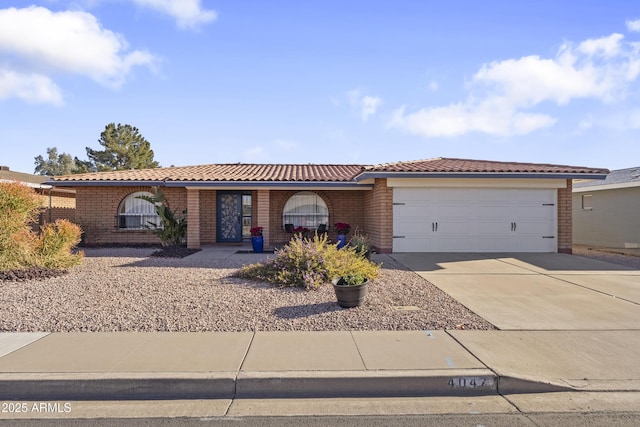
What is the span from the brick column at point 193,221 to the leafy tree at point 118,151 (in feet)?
86.1

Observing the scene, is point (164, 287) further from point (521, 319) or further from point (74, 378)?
point (521, 319)

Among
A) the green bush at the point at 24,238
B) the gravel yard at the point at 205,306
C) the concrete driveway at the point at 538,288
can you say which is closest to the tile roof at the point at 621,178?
the concrete driveway at the point at 538,288

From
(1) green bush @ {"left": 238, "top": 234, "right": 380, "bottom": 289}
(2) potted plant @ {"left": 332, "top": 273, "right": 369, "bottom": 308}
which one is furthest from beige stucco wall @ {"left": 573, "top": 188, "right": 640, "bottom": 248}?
(2) potted plant @ {"left": 332, "top": 273, "right": 369, "bottom": 308}

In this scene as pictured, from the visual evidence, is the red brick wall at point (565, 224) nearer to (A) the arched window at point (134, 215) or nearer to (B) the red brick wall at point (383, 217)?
(B) the red brick wall at point (383, 217)

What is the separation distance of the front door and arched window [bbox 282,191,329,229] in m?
1.93

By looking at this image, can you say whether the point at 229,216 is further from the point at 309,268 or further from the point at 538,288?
the point at 538,288

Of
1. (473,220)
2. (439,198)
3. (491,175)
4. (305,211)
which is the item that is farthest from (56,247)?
(491,175)

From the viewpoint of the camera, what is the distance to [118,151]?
3678 centimetres

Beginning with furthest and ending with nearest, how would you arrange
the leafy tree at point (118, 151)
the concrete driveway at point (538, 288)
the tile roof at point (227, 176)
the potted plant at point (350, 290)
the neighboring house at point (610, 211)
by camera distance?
the leafy tree at point (118, 151) < the neighboring house at point (610, 211) < the tile roof at point (227, 176) < the potted plant at point (350, 290) < the concrete driveway at point (538, 288)

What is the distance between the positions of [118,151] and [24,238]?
30395 mm

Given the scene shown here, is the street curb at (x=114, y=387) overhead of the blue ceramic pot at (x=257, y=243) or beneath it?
beneath

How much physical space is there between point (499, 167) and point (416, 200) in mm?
3158

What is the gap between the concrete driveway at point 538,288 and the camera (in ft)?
20.3

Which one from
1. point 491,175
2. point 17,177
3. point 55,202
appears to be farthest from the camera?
point 17,177
